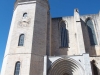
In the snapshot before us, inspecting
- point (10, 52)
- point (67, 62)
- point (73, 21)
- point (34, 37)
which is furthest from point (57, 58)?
point (73, 21)

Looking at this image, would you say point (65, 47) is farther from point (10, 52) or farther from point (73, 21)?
point (10, 52)

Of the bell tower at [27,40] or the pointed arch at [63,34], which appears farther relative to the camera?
the pointed arch at [63,34]

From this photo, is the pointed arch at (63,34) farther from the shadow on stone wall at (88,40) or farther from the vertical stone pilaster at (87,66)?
the vertical stone pilaster at (87,66)

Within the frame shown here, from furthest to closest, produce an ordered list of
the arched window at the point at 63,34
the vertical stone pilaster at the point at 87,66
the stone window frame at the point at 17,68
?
the arched window at the point at 63,34
the stone window frame at the point at 17,68
the vertical stone pilaster at the point at 87,66

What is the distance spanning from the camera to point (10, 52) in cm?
1274

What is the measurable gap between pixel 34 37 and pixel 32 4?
448cm

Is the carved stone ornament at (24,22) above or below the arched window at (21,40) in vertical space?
above

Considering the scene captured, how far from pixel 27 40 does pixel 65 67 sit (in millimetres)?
4622

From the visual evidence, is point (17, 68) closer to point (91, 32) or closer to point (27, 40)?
point (27, 40)

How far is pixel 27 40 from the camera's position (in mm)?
13180

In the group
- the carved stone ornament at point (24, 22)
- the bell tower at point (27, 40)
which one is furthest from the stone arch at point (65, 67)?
the carved stone ornament at point (24, 22)

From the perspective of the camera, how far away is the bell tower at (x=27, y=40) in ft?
39.2

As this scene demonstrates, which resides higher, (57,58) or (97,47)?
(97,47)

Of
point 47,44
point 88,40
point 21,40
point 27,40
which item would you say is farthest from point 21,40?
point 88,40
